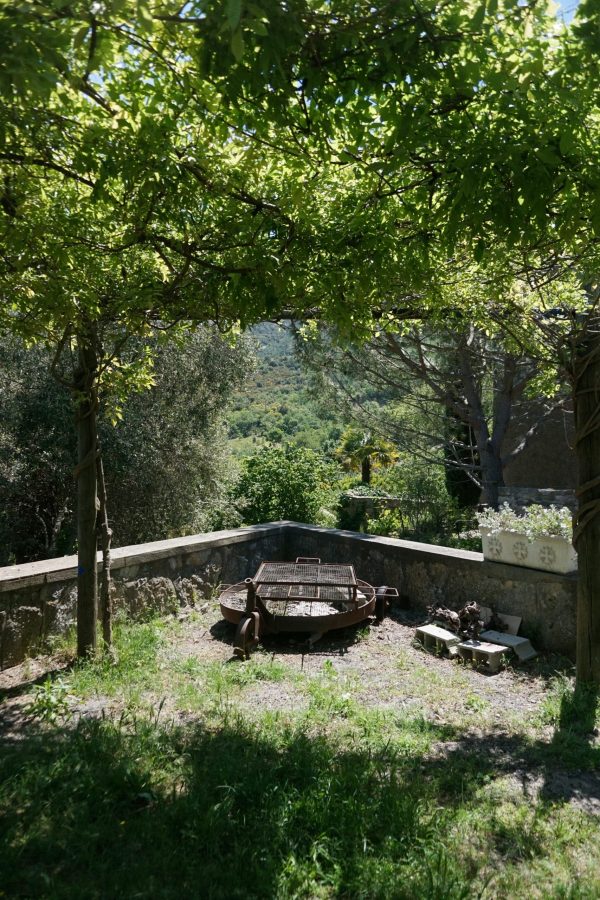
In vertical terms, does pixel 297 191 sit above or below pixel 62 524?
above

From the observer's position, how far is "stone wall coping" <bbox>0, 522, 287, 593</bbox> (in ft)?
14.9

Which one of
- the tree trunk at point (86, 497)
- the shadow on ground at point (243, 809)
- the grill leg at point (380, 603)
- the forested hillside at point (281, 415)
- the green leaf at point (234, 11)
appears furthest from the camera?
the forested hillside at point (281, 415)

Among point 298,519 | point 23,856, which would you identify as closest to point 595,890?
point 23,856

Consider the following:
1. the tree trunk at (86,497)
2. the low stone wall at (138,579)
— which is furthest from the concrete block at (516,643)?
the tree trunk at (86,497)

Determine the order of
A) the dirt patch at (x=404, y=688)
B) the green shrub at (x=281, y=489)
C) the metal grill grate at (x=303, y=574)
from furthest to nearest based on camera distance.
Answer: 1. the green shrub at (x=281, y=489)
2. the metal grill grate at (x=303, y=574)
3. the dirt patch at (x=404, y=688)

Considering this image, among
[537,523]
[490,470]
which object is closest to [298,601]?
[537,523]

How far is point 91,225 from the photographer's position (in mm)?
3416

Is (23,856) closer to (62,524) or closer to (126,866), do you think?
(126,866)

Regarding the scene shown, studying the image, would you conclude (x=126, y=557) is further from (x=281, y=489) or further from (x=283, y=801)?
(x=281, y=489)

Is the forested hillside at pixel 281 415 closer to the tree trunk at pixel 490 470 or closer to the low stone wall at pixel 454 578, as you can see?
the tree trunk at pixel 490 470

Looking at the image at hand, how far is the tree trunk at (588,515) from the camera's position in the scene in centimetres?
409

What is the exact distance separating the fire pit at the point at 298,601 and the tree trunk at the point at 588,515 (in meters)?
1.86

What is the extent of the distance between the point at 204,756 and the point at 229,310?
275 centimetres

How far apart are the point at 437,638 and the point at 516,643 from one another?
0.63 metres
